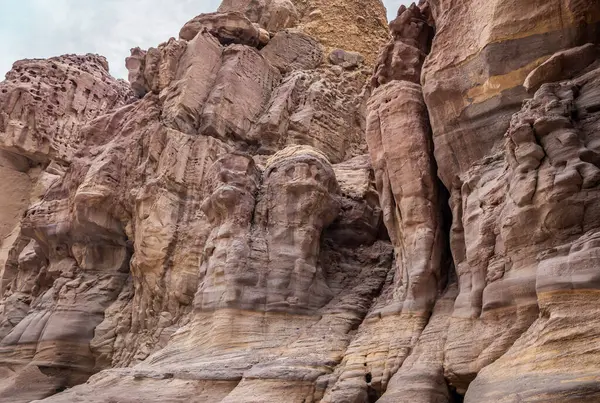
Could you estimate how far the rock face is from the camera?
25.2 feet

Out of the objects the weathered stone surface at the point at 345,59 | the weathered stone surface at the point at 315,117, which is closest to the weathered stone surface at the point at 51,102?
the weathered stone surface at the point at 315,117

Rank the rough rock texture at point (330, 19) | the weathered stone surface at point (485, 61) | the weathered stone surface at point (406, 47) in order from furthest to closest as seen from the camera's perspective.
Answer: the rough rock texture at point (330, 19) → the weathered stone surface at point (406, 47) → the weathered stone surface at point (485, 61)

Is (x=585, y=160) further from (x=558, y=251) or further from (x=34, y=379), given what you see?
(x=34, y=379)

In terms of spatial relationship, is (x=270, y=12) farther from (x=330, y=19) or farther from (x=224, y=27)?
(x=224, y=27)

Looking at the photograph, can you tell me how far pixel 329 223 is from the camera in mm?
13781

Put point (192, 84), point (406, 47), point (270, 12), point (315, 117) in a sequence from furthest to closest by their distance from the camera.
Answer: point (270, 12) < point (315, 117) < point (192, 84) < point (406, 47)

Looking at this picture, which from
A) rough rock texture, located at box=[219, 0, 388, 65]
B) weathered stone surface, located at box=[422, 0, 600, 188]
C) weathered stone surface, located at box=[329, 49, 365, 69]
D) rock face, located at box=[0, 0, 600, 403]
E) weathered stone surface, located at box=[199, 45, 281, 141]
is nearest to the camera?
rock face, located at box=[0, 0, 600, 403]

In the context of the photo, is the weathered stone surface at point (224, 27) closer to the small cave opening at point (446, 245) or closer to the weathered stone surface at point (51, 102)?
the weathered stone surface at point (51, 102)

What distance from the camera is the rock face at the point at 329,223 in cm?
770

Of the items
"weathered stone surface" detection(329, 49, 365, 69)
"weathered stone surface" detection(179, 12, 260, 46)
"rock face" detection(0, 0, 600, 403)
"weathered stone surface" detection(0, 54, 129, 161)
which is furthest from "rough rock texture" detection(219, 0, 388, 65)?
"weathered stone surface" detection(0, 54, 129, 161)

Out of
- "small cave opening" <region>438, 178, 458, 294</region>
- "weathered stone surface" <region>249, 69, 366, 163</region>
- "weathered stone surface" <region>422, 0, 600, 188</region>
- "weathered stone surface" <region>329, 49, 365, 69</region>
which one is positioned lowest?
"small cave opening" <region>438, 178, 458, 294</region>

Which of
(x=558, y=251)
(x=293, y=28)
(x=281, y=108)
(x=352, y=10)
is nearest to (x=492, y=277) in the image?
(x=558, y=251)

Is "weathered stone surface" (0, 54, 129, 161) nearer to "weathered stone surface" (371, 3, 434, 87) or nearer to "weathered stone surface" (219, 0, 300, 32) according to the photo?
"weathered stone surface" (219, 0, 300, 32)

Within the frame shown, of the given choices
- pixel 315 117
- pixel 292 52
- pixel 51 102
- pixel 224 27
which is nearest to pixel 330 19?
pixel 292 52
